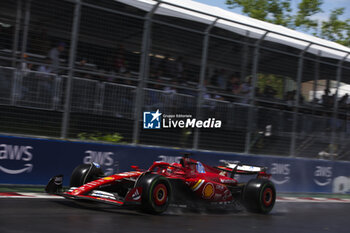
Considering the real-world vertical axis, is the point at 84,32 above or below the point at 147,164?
above

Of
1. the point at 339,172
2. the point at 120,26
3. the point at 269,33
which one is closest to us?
the point at 120,26

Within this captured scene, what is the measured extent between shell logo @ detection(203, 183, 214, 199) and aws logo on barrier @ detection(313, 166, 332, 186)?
6.31m

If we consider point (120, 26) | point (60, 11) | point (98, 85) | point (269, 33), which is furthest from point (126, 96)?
point (269, 33)

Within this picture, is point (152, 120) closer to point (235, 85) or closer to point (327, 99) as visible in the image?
point (235, 85)

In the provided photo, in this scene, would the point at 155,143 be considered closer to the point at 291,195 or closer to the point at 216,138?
the point at 216,138

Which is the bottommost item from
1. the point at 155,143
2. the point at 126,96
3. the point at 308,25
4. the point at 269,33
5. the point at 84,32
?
the point at 155,143

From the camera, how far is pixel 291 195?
12.5 metres

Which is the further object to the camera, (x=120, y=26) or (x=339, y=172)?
(x=339, y=172)

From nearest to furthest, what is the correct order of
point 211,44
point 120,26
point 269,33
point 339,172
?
1. point 120,26
2. point 211,44
3. point 269,33
4. point 339,172

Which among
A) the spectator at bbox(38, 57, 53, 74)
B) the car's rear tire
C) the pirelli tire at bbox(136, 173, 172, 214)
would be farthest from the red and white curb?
the spectator at bbox(38, 57, 53, 74)

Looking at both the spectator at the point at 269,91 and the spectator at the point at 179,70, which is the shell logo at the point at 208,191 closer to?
the spectator at the point at 179,70

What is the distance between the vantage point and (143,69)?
10281 millimetres

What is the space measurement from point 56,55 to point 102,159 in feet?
7.29

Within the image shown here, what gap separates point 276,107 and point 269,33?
1.95 m
